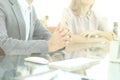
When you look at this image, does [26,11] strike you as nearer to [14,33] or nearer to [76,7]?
[14,33]

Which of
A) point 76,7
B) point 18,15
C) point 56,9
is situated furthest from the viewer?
point 56,9

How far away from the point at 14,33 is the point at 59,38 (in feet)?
1.18

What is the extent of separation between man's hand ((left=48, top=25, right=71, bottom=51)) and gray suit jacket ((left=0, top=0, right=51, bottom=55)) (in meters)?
0.04

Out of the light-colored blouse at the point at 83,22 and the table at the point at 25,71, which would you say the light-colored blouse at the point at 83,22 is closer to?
the light-colored blouse at the point at 83,22

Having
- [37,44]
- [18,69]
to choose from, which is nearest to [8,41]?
[37,44]

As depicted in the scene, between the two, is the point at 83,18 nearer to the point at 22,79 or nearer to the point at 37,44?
the point at 37,44

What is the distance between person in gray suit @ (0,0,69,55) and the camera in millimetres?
1373

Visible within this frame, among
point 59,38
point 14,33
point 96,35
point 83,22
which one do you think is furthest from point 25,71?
point 83,22

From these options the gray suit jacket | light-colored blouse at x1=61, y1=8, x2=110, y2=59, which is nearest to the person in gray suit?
the gray suit jacket

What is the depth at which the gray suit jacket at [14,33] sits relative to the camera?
1.38 m

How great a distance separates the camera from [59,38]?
4.42ft

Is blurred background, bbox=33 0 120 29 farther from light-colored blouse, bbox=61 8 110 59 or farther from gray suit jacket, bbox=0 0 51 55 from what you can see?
gray suit jacket, bbox=0 0 51 55

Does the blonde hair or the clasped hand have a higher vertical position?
the blonde hair

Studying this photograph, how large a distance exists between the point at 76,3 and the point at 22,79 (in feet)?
6.44
